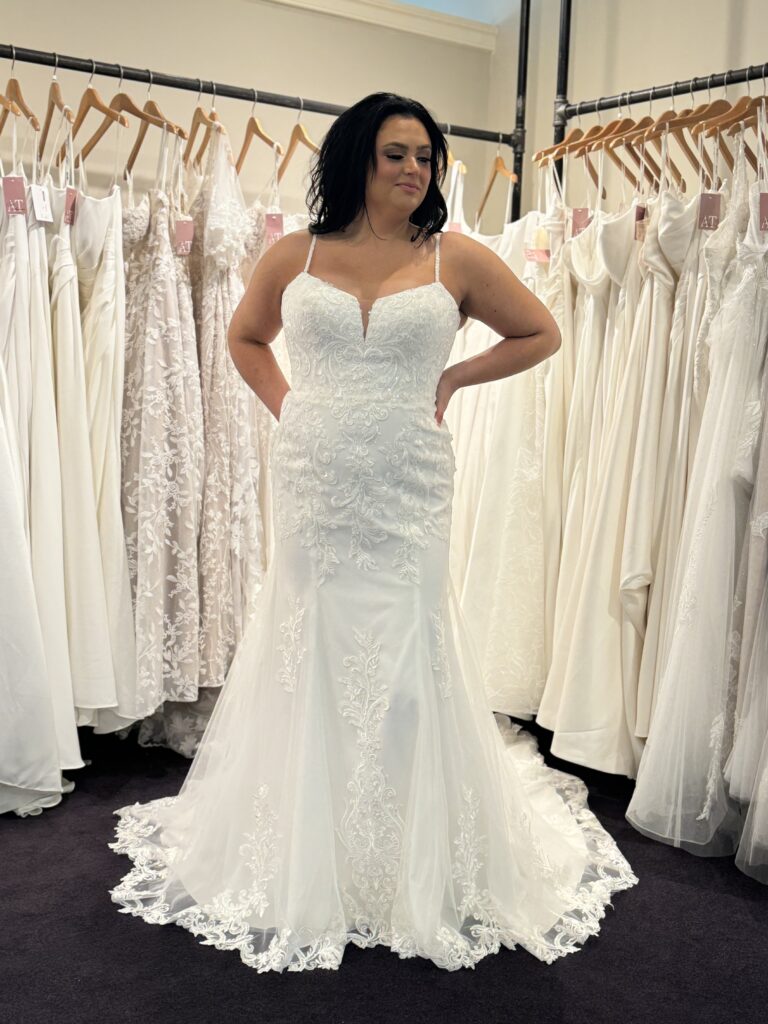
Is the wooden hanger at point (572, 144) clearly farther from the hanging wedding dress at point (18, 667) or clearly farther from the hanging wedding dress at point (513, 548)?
the hanging wedding dress at point (18, 667)

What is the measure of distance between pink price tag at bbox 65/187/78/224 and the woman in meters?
0.83

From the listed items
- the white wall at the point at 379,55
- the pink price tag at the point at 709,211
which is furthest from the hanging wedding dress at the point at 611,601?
the white wall at the point at 379,55

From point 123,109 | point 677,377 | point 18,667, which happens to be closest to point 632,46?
point 677,377

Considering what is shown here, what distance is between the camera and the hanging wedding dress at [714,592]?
8.18 ft

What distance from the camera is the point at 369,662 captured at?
214 cm

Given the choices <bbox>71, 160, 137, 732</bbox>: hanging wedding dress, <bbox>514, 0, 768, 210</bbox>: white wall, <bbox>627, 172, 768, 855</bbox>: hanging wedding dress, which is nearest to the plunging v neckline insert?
<bbox>627, 172, 768, 855</bbox>: hanging wedding dress

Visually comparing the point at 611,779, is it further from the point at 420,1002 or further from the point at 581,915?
the point at 420,1002

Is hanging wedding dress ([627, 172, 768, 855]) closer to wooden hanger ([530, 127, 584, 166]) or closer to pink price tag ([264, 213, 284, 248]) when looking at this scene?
wooden hanger ([530, 127, 584, 166])

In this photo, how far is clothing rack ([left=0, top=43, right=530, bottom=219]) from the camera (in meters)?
2.86

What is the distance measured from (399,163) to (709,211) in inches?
37.2

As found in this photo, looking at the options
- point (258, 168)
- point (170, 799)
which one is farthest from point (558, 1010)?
point (258, 168)

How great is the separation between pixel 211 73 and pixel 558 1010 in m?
3.10

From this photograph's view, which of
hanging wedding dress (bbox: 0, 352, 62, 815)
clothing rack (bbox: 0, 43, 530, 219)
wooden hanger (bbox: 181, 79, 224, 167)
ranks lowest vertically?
hanging wedding dress (bbox: 0, 352, 62, 815)

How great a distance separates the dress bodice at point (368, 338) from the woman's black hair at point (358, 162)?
4.5 inches
